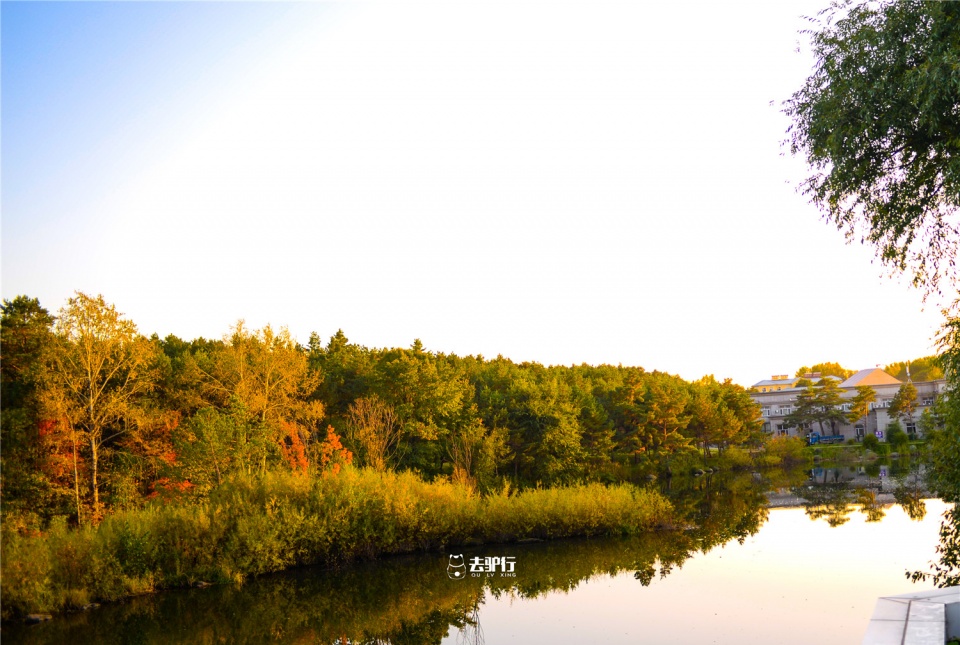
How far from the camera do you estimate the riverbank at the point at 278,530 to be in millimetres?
14242

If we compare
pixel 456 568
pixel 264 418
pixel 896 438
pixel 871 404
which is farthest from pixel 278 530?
pixel 871 404

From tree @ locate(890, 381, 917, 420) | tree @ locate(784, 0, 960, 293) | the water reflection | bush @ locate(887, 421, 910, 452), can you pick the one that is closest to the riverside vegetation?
the water reflection

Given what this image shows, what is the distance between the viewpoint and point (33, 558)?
13547 mm

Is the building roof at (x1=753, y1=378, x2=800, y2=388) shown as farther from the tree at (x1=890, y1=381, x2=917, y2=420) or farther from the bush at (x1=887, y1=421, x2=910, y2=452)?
the bush at (x1=887, y1=421, x2=910, y2=452)

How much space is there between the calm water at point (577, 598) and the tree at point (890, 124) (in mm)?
6028

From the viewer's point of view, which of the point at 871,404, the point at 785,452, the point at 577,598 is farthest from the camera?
the point at 871,404

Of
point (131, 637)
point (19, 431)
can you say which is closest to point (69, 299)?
point (19, 431)

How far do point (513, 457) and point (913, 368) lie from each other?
3264 inches

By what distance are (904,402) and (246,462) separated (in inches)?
2001

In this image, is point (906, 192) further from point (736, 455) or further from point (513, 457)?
point (736, 455)

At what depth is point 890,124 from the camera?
28.3 ft

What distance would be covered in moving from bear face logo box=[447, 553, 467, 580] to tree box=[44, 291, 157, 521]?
10596 mm

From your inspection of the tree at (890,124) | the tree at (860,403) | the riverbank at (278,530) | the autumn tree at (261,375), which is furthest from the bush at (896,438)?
the tree at (890,124)

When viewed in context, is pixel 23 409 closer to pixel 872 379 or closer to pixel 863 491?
pixel 863 491
